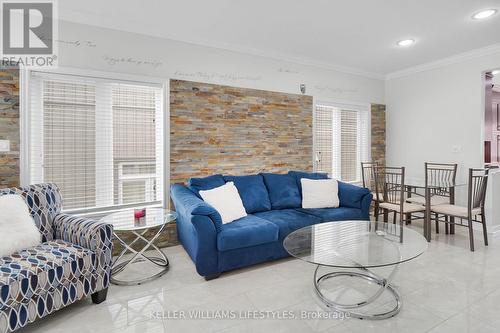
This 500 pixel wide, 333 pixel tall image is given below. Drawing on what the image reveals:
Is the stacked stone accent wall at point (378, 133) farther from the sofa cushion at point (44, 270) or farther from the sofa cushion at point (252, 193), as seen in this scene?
the sofa cushion at point (44, 270)

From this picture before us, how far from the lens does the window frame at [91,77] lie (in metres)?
2.78

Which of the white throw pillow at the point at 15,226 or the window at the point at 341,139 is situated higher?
the window at the point at 341,139

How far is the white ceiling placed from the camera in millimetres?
2816

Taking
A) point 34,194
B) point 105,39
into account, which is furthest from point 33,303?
point 105,39

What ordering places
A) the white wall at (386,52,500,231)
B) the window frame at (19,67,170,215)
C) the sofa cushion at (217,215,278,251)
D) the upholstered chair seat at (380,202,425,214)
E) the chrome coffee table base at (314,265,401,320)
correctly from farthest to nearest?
the white wall at (386,52,500,231) < the upholstered chair seat at (380,202,425,214) < the window frame at (19,67,170,215) < the sofa cushion at (217,215,278,251) < the chrome coffee table base at (314,265,401,320)

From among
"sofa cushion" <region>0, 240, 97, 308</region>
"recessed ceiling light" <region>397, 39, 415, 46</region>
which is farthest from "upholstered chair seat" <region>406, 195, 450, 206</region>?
"sofa cushion" <region>0, 240, 97, 308</region>

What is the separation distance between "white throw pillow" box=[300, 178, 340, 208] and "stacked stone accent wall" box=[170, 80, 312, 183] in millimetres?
598

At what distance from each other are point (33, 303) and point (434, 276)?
127 inches

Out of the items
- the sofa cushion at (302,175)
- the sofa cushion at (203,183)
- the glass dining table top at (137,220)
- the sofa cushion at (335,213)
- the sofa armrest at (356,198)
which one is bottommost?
the sofa cushion at (335,213)

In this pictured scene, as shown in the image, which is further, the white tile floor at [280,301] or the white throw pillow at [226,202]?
the white throw pillow at [226,202]

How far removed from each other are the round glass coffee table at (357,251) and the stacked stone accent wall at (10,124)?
2652 millimetres

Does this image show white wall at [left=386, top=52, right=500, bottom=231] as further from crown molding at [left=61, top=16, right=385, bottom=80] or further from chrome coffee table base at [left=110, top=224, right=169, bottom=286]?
chrome coffee table base at [left=110, top=224, right=169, bottom=286]

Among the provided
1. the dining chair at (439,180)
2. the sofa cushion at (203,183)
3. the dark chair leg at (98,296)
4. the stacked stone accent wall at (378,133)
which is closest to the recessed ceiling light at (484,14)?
the dining chair at (439,180)

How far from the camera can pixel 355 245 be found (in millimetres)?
2398
